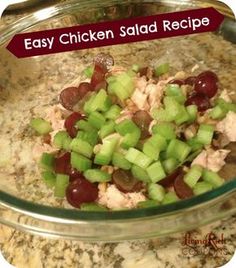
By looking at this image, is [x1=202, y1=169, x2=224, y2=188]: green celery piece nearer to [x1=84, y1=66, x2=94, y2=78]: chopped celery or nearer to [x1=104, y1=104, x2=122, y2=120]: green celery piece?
[x1=104, y1=104, x2=122, y2=120]: green celery piece

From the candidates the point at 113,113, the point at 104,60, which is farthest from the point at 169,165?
the point at 104,60

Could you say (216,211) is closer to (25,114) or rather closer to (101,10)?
(25,114)

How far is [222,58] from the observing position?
165 cm

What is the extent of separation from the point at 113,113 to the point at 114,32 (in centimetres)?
44

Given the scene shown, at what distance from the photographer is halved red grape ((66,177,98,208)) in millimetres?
1210

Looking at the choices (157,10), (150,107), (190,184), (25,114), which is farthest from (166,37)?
(190,184)

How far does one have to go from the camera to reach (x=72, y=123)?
1410 mm

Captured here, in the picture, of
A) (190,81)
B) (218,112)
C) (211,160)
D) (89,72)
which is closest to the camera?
(211,160)

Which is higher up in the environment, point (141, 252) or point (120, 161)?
point (120, 161)

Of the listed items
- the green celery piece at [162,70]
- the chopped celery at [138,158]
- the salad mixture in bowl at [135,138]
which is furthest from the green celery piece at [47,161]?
the green celery piece at [162,70]

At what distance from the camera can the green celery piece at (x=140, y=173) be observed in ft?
4.05

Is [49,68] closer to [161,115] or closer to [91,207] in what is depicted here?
[161,115]

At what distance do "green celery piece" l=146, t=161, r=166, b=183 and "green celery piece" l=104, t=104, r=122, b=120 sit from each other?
0.22 metres

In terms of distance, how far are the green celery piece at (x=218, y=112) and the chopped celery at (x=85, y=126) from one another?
33cm
